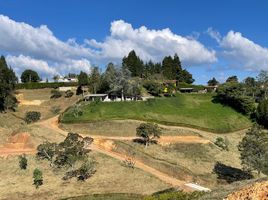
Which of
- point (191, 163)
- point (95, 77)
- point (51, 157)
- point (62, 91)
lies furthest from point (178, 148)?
point (62, 91)

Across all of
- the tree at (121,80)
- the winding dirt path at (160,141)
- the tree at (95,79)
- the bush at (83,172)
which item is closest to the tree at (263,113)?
the winding dirt path at (160,141)

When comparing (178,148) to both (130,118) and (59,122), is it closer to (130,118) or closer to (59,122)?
(130,118)

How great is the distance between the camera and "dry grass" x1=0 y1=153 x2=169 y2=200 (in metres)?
50.9

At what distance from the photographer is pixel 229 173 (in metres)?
61.6

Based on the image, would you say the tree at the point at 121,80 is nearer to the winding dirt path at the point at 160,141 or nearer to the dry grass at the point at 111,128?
the winding dirt path at the point at 160,141

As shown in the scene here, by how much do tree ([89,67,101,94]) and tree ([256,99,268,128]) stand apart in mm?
45315

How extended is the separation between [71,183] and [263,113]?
6073 centimetres

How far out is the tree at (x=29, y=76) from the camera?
150 meters

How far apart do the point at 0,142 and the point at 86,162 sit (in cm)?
2226

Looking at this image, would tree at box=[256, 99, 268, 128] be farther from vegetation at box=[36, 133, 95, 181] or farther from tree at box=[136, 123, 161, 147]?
vegetation at box=[36, 133, 95, 181]

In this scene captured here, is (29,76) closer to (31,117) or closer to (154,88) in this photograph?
(31,117)

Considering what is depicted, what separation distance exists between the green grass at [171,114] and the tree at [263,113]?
3021 mm

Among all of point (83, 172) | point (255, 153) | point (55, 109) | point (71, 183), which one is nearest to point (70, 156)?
point (83, 172)

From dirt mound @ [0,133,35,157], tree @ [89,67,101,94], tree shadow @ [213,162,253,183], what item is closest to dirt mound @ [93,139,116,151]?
dirt mound @ [0,133,35,157]
